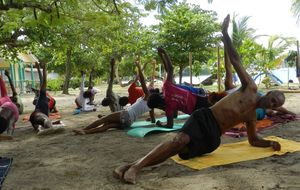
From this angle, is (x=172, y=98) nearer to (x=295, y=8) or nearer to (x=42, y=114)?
(x=42, y=114)

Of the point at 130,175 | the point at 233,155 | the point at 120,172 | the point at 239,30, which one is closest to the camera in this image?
the point at 130,175

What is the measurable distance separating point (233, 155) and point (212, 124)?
0.73 m

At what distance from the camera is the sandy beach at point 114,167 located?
3746mm

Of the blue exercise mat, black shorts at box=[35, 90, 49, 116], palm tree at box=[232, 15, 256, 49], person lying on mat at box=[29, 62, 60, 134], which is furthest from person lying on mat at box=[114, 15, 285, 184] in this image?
palm tree at box=[232, 15, 256, 49]

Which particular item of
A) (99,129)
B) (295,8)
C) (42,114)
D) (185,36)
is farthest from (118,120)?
(295,8)

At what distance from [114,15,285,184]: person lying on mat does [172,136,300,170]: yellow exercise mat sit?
0.11m

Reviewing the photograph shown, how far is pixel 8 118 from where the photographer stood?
6129 mm

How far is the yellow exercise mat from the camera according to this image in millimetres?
4449

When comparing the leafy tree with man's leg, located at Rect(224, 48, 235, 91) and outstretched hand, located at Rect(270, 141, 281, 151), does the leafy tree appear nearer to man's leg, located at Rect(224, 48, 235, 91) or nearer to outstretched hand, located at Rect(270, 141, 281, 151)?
man's leg, located at Rect(224, 48, 235, 91)

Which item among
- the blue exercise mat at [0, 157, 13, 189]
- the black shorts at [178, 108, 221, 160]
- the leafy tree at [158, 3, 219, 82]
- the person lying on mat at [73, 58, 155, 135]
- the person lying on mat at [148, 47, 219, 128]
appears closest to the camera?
the black shorts at [178, 108, 221, 160]

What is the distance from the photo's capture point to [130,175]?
390cm

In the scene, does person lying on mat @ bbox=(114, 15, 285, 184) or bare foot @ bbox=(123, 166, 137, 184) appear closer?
bare foot @ bbox=(123, 166, 137, 184)

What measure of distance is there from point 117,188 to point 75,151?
2154 mm

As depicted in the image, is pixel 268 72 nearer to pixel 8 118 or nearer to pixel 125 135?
pixel 125 135
